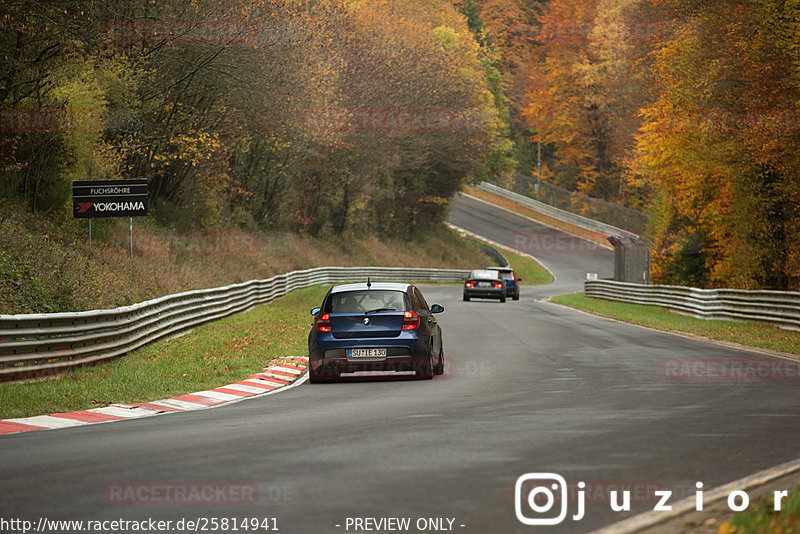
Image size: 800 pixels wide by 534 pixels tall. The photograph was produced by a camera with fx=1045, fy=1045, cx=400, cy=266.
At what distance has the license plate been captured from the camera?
15898mm

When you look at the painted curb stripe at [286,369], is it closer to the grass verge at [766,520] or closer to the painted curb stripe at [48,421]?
the painted curb stripe at [48,421]

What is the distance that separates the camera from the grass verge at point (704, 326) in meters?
23.6

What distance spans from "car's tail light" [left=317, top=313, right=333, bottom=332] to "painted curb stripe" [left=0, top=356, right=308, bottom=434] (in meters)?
1.03

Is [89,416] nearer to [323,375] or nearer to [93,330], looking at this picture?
[323,375]

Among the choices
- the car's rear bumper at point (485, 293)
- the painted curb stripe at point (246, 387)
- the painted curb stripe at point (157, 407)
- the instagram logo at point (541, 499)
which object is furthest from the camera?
the car's rear bumper at point (485, 293)

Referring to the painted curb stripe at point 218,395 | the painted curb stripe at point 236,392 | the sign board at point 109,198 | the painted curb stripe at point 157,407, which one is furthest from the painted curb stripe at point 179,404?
the sign board at point 109,198

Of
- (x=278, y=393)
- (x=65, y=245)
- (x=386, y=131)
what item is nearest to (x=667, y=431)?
(x=278, y=393)

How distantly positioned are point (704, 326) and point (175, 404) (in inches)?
777

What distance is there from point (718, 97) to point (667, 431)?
25334 mm

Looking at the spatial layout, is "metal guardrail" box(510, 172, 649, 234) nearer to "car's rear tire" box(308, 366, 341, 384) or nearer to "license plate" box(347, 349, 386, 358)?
"car's rear tire" box(308, 366, 341, 384)

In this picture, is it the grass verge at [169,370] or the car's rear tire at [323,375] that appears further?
the car's rear tire at [323,375]

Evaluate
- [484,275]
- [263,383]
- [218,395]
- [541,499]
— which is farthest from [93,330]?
[484,275]

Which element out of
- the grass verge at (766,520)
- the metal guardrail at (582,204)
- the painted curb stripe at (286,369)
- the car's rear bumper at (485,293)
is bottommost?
the painted curb stripe at (286,369)

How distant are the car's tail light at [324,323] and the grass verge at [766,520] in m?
10.2
